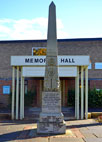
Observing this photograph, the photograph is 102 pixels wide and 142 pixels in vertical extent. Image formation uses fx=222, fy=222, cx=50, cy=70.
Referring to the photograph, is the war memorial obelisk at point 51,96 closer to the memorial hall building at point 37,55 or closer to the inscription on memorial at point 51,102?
the inscription on memorial at point 51,102

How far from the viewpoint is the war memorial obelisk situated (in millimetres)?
8719

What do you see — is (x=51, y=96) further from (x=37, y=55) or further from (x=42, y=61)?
(x=37, y=55)

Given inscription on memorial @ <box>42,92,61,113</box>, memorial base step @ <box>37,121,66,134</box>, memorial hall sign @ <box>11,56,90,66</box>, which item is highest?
memorial hall sign @ <box>11,56,90,66</box>

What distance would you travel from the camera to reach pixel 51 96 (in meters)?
9.05

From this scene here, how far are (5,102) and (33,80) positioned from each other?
353 centimetres

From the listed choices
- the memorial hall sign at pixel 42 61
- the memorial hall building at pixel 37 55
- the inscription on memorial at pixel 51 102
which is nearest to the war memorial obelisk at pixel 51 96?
the inscription on memorial at pixel 51 102

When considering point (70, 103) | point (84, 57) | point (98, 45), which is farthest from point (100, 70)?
point (84, 57)

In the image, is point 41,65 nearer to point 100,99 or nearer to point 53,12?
point 53,12

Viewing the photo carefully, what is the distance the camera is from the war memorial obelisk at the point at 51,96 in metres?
8.72

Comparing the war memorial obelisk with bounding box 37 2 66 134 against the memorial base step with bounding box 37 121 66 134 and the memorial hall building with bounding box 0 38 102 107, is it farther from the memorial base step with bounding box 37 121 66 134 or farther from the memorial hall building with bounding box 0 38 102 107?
the memorial hall building with bounding box 0 38 102 107

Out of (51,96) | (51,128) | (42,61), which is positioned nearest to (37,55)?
(42,61)

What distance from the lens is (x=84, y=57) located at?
13.5 meters

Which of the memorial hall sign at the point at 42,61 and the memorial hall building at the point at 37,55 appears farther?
the memorial hall building at the point at 37,55

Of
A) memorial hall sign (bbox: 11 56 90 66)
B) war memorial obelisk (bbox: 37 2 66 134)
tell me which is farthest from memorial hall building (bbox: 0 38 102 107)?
war memorial obelisk (bbox: 37 2 66 134)
